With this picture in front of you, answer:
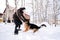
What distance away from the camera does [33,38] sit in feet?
15.8

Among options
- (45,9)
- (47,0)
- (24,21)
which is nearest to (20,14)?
(24,21)

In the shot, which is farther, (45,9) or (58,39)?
(45,9)

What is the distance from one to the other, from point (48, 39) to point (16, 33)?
101 centimetres

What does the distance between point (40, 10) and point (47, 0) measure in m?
2.27

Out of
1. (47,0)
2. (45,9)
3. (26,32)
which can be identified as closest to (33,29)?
(26,32)

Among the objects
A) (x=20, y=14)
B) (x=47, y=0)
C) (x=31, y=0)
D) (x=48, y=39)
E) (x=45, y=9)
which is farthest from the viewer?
(x=45, y=9)

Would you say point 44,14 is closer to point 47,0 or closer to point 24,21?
point 47,0

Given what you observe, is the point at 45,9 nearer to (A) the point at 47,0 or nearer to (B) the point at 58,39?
(A) the point at 47,0

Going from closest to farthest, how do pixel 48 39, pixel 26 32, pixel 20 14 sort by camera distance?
pixel 48 39, pixel 20 14, pixel 26 32

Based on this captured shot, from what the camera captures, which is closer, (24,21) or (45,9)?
(24,21)

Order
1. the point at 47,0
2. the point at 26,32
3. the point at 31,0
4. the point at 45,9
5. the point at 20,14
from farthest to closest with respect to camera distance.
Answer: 1. the point at 45,9
2. the point at 47,0
3. the point at 31,0
4. the point at 26,32
5. the point at 20,14

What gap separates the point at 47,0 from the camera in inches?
578

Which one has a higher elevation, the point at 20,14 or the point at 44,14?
the point at 20,14

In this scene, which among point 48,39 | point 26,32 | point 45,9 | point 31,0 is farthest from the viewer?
point 45,9
